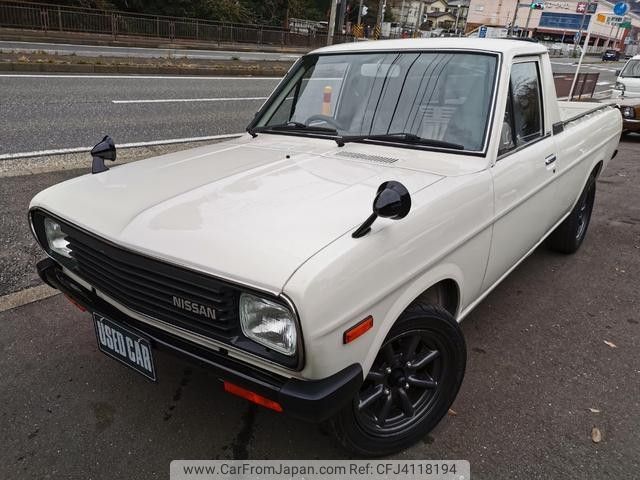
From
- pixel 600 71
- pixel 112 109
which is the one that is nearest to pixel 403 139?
pixel 112 109

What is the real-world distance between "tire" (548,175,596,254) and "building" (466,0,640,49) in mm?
77656

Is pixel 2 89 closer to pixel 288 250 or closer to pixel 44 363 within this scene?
pixel 44 363

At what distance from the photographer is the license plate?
6.58 ft

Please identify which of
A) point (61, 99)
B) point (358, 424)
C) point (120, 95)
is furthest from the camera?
point (120, 95)

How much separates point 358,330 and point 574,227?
3.40 meters

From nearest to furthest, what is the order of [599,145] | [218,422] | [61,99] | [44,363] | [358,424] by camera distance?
[358,424]
[218,422]
[44,363]
[599,145]
[61,99]

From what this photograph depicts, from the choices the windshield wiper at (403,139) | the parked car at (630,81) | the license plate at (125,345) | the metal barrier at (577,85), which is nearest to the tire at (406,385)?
the license plate at (125,345)

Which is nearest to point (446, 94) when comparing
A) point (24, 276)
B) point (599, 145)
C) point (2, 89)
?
point (599, 145)

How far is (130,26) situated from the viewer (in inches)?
985

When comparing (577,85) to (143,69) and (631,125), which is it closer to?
(631,125)

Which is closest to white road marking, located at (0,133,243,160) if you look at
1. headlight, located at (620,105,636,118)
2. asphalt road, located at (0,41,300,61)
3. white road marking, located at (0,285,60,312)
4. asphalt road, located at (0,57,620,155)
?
asphalt road, located at (0,57,620,155)

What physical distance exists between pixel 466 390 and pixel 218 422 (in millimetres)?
1333

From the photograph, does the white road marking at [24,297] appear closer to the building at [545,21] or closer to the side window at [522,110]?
the side window at [522,110]

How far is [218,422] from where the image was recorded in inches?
94.4
